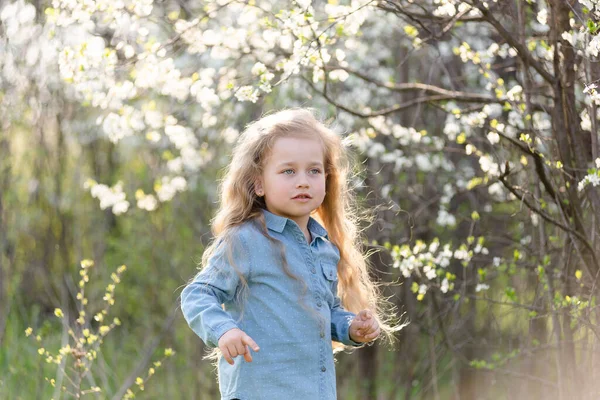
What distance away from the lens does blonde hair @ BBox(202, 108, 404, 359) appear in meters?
2.48

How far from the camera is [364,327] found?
7.87ft

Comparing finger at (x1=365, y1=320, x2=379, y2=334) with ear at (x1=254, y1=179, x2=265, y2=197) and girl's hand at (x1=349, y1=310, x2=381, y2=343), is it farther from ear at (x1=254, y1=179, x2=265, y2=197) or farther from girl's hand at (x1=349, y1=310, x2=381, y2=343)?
ear at (x1=254, y1=179, x2=265, y2=197)

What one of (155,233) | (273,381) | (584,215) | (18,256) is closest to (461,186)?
(584,215)

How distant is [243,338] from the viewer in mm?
2018

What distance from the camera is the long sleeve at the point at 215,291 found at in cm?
209

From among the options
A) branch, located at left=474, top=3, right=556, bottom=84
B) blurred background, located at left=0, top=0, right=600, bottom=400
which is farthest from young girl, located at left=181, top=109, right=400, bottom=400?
branch, located at left=474, top=3, right=556, bottom=84

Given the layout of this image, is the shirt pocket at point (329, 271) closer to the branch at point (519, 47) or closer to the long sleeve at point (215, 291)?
the long sleeve at point (215, 291)

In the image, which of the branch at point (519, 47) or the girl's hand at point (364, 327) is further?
the branch at point (519, 47)

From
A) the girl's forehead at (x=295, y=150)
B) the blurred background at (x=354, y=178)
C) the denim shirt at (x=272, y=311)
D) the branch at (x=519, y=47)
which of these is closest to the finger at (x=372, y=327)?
the denim shirt at (x=272, y=311)

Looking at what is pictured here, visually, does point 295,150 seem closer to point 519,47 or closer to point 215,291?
point 215,291

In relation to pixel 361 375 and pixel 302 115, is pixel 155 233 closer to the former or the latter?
pixel 361 375

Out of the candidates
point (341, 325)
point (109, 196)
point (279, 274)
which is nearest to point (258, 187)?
point (279, 274)

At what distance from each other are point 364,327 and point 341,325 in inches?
4.1

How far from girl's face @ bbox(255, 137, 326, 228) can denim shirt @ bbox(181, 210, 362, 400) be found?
0.14ft
